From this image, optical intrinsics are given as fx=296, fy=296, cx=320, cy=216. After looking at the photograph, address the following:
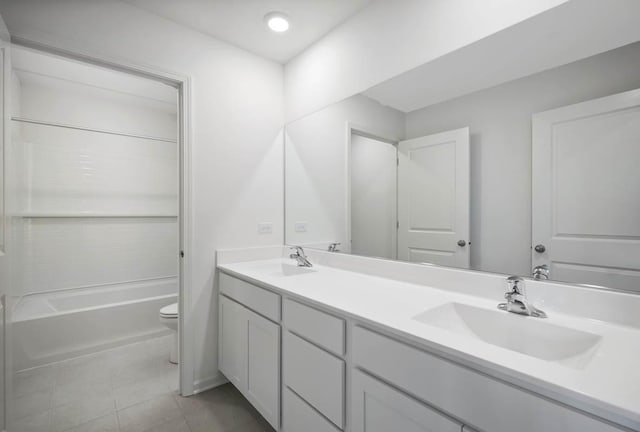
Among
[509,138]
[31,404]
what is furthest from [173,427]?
[509,138]

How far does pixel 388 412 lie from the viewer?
0.92 meters

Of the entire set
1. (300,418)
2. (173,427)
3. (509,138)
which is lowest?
(173,427)

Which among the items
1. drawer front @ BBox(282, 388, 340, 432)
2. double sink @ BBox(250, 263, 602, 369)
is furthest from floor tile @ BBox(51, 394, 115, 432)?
double sink @ BBox(250, 263, 602, 369)

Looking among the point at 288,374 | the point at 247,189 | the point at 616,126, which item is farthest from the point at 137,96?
the point at 616,126

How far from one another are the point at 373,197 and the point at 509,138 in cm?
76

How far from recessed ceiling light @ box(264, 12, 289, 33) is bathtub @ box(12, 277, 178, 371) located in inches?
98.6

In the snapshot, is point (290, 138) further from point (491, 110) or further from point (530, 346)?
point (530, 346)

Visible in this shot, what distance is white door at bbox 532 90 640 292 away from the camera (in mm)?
948

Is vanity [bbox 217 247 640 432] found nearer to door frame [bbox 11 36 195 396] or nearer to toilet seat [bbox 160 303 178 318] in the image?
door frame [bbox 11 36 195 396]

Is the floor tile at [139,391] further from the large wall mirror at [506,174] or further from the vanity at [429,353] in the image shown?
the large wall mirror at [506,174]

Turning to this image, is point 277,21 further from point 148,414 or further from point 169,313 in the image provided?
point 148,414

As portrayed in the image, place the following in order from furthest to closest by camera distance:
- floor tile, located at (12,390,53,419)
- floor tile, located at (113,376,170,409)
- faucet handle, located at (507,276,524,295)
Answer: floor tile, located at (113,376,170,409) < floor tile, located at (12,390,53,419) < faucet handle, located at (507,276,524,295)

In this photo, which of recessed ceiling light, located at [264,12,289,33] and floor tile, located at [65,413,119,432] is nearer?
floor tile, located at [65,413,119,432]

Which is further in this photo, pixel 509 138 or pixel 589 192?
pixel 509 138
